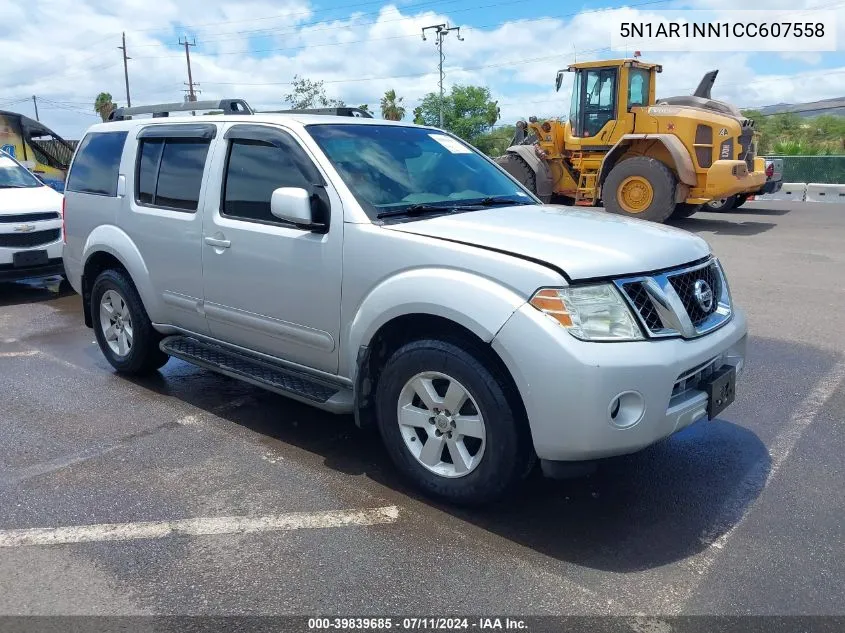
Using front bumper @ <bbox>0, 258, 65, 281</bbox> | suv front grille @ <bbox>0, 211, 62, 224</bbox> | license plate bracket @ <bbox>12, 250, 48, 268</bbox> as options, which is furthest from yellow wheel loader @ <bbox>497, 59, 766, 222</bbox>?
license plate bracket @ <bbox>12, 250, 48, 268</bbox>

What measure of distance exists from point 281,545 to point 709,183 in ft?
40.3

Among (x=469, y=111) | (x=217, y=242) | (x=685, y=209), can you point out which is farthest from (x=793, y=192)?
(x=469, y=111)

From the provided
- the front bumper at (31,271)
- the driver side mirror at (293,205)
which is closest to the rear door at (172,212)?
the driver side mirror at (293,205)

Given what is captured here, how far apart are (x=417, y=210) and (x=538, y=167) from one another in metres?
12.3

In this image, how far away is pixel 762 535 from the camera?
3.26m

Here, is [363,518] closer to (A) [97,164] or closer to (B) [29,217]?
(A) [97,164]

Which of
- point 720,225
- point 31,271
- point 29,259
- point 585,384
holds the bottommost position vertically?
point 720,225

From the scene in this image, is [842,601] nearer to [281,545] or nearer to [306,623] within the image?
[306,623]

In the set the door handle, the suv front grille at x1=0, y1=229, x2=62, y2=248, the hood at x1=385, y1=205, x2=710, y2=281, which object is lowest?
the suv front grille at x1=0, y1=229, x2=62, y2=248

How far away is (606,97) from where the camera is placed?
14766mm

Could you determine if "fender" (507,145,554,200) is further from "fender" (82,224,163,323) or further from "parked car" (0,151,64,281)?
"fender" (82,224,163,323)

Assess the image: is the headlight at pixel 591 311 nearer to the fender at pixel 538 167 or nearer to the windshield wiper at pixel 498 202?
the windshield wiper at pixel 498 202

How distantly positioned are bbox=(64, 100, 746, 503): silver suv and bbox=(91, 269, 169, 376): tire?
22mm

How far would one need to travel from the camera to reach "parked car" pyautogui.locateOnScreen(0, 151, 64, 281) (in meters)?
8.48
